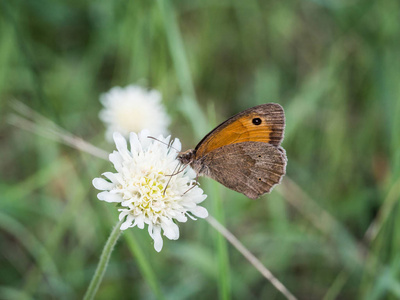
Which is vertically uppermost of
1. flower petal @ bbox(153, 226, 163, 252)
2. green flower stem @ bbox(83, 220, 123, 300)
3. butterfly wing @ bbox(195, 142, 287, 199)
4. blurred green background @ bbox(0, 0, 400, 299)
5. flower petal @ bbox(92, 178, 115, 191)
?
blurred green background @ bbox(0, 0, 400, 299)

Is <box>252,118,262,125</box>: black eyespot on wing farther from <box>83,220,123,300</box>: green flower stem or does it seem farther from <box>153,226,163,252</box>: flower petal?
<box>83,220,123,300</box>: green flower stem

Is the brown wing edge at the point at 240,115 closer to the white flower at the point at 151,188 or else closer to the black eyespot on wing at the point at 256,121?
the black eyespot on wing at the point at 256,121

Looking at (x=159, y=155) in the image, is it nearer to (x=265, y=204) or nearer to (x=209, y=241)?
(x=209, y=241)

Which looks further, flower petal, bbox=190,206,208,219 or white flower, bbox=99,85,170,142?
white flower, bbox=99,85,170,142

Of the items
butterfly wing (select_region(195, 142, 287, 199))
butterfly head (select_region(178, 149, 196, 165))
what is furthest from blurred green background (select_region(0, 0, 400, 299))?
butterfly head (select_region(178, 149, 196, 165))

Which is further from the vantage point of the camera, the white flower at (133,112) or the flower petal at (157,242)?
the white flower at (133,112)

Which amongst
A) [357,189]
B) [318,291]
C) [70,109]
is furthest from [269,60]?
[318,291]

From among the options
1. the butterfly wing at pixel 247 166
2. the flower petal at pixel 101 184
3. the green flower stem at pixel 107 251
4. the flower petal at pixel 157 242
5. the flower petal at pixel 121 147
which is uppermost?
the flower petal at pixel 121 147

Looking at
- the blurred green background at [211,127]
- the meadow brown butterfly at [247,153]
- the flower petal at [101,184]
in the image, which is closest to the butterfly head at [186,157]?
the meadow brown butterfly at [247,153]
